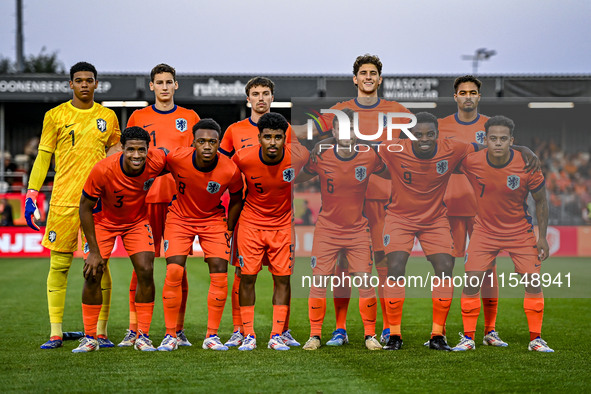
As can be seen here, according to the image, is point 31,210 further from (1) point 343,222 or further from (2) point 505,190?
(2) point 505,190

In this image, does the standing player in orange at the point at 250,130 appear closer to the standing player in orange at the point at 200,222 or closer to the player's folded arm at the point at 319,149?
the standing player in orange at the point at 200,222

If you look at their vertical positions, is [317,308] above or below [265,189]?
below

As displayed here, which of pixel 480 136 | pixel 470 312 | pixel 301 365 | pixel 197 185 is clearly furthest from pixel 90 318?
pixel 480 136

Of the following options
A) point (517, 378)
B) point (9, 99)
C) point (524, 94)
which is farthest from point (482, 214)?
point (9, 99)

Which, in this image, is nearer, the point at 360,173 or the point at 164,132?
the point at 360,173

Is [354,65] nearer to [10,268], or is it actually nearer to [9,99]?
[10,268]

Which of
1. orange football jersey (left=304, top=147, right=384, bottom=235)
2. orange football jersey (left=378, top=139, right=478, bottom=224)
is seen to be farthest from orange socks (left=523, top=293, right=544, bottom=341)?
orange football jersey (left=304, top=147, right=384, bottom=235)

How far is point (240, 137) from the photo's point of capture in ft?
21.7

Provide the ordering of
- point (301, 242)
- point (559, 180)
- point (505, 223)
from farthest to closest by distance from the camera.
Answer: point (559, 180) < point (301, 242) < point (505, 223)

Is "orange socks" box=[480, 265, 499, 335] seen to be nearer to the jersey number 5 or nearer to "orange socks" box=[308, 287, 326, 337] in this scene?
"orange socks" box=[308, 287, 326, 337]

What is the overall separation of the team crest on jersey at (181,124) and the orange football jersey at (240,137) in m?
0.37

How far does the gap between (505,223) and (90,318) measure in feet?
11.5

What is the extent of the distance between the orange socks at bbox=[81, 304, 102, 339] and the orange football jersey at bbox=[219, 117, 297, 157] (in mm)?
1750

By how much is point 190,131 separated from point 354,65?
157cm
